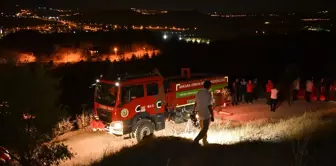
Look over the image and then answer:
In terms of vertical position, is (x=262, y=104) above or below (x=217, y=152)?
below

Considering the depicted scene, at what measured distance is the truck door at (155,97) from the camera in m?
13.9

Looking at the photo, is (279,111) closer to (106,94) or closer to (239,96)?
(239,96)

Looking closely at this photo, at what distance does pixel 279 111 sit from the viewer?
18625mm

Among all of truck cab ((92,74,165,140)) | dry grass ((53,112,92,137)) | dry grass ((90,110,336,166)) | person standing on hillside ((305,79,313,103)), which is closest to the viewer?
dry grass ((90,110,336,166))

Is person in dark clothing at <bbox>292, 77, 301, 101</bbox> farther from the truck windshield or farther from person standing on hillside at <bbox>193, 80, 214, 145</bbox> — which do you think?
person standing on hillside at <bbox>193, 80, 214, 145</bbox>

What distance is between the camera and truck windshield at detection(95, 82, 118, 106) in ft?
43.8

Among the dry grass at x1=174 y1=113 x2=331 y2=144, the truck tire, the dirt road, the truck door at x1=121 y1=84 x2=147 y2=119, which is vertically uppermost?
the truck door at x1=121 y1=84 x2=147 y2=119

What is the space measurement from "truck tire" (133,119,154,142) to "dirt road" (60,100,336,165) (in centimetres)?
30

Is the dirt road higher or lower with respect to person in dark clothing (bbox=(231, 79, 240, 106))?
lower

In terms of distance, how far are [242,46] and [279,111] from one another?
156 ft

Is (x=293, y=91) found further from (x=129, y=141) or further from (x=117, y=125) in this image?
(x=117, y=125)

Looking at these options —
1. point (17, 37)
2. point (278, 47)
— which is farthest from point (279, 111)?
point (17, 37)

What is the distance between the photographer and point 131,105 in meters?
13.5

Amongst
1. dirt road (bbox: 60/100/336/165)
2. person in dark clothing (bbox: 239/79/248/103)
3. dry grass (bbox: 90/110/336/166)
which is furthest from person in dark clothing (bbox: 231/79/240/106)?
dry grass (bbox: 90/110/336/166)
